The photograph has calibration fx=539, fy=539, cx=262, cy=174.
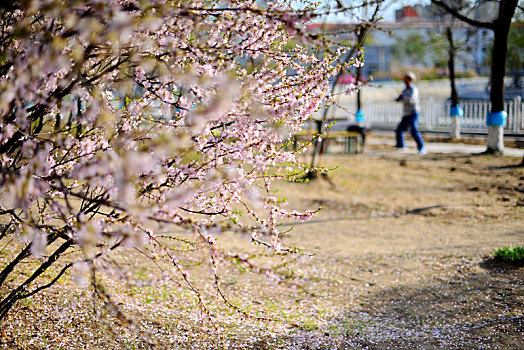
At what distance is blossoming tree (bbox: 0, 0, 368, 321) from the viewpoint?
245 centimetres

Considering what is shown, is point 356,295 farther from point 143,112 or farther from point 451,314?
point 143,112

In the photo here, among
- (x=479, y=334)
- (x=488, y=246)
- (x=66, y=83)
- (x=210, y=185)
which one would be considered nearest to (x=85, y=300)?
(x=210, y=185)

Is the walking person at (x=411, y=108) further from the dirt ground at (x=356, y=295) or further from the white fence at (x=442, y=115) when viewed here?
the dirt ground at (x=356, y=295)

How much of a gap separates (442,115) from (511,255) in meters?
16.0

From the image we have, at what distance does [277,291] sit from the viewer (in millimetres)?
5898

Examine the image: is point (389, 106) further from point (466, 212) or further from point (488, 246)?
point (488, 246)

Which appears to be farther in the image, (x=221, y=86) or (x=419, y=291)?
(x=419, y=291)

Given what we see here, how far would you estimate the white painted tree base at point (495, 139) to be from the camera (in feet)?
44.4

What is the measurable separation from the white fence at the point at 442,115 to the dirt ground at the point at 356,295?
790cm

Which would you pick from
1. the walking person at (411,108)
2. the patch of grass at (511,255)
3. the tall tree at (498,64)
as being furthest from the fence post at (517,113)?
the patch of grass at (511,255)

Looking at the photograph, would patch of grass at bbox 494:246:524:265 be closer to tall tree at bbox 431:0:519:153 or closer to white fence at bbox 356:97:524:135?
tall tree at bbox 431:0:519:153

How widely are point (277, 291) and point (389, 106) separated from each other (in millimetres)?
18847

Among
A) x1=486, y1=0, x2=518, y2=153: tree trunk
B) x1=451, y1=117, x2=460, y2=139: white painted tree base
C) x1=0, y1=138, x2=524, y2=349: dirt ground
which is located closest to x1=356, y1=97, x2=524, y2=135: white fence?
x1=451, y1=117, x2=460, y2=139: white painted tree base

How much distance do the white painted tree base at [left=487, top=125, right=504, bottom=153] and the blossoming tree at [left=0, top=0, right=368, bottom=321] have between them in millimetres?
11107
